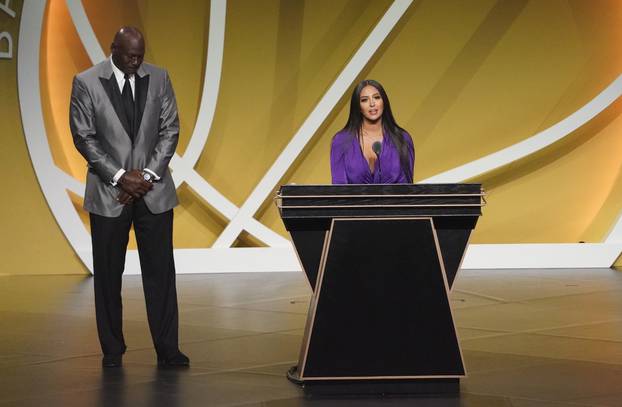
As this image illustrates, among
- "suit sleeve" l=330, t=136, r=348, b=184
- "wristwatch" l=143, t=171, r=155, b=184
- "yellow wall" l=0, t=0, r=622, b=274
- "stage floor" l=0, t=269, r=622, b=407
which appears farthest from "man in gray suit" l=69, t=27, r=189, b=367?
"yellow wall" l=0, t=0, r=622, b=274

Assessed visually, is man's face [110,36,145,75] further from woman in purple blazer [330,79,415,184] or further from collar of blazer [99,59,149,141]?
woman in purple blazer [330,79,415,184]

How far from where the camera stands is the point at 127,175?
3756mm

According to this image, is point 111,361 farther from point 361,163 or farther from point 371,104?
point 371,104

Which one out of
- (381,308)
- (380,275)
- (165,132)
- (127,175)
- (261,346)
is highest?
Answer: (165,132)

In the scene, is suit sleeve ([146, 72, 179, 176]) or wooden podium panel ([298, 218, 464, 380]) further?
suit sleeve ([146, 72, 179, 176])

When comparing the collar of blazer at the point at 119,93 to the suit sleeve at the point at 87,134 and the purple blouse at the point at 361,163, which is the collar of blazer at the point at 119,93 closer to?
the suit sleeve at the point at 87,134

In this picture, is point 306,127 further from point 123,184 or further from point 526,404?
point 526,404

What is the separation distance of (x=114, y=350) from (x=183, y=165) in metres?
4.01

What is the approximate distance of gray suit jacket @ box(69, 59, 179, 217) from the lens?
3.82 metres

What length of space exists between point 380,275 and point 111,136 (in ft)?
4.37

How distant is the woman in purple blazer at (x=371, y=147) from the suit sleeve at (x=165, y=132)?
0.72 m

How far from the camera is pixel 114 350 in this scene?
12.9 ft

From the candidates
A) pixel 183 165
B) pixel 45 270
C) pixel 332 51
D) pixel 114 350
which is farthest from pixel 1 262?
pixel 114 350

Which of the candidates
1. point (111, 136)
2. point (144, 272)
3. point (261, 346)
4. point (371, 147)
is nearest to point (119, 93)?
point (111, 136)
